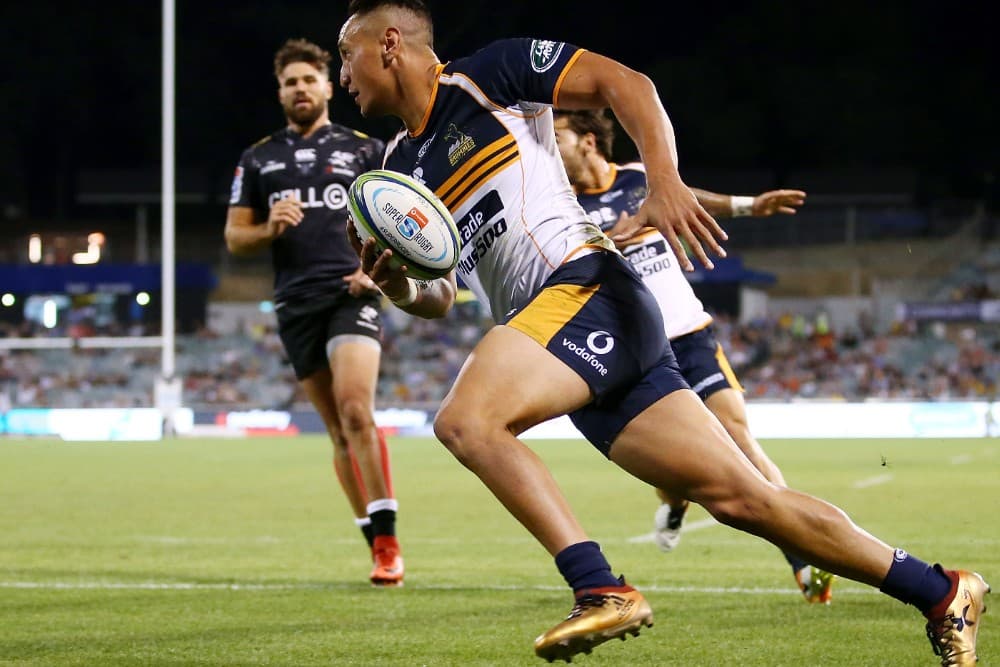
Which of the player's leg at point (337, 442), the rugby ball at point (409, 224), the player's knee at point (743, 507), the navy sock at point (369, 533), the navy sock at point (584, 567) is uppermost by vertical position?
the rugby ball at point (409, 224)

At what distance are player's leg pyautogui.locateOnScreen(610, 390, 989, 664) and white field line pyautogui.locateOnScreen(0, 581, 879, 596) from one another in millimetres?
2307

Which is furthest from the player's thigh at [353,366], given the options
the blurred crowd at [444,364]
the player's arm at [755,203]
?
the blurred crowd at [444,364]

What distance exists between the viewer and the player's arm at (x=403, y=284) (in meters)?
4.08

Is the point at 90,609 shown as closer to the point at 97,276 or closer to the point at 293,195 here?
the point at 293,195

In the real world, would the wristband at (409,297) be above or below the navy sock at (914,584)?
above

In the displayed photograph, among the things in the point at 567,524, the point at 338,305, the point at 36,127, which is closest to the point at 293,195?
the point at 338,305

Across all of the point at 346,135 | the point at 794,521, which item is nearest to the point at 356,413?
the point at 346,135

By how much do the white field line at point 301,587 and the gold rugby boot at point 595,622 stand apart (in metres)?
2.65

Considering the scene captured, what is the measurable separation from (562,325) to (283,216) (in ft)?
10.9

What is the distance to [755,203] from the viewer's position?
223 inches

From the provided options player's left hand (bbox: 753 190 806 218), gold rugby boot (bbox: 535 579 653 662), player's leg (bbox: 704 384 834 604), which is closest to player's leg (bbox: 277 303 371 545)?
player's leg (bbox: 704 384 834 604)

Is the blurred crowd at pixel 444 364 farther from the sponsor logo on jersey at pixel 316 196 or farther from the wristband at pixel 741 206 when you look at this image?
the wristband at pixel 741 206

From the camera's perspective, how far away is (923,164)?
51.3 meters

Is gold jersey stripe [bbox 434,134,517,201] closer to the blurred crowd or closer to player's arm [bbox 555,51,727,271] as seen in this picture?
player's arm [bbox 555,51,727,271]
